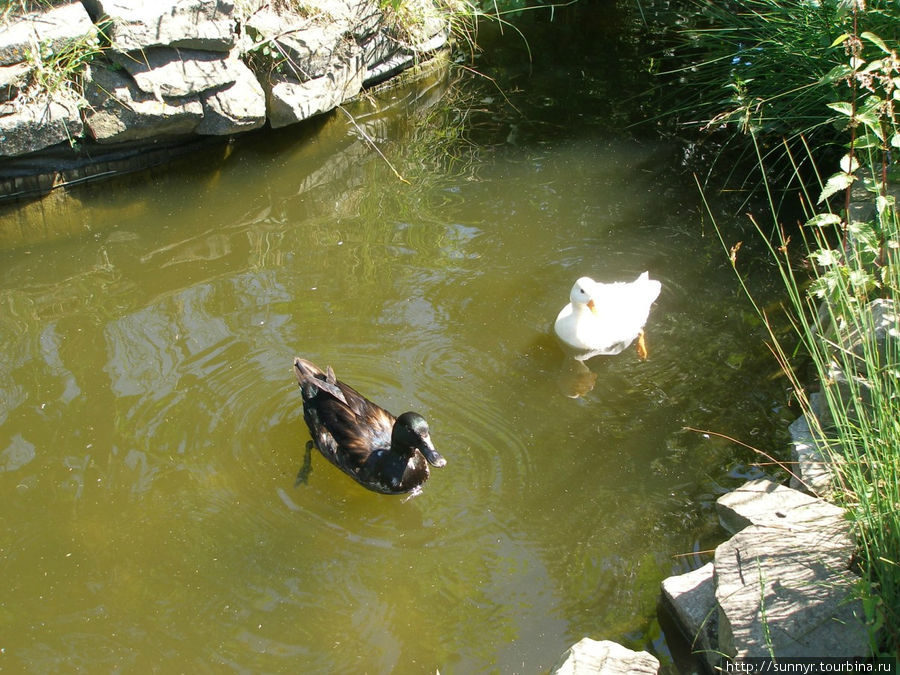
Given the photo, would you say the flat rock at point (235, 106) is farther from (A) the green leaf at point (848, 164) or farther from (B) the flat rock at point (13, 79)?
(A) the green leaf at point (848, 164)

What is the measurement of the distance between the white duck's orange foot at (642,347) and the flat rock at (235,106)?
11.5 ft

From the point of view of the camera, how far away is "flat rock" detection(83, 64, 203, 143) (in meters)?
6.33

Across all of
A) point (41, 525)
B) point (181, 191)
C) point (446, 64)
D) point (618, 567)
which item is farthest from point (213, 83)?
point (618, 567)

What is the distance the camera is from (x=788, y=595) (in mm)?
3127

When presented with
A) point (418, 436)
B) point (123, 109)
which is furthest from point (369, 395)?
point (123, 109)

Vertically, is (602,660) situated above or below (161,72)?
below

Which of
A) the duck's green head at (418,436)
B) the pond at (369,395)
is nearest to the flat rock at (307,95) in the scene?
the pond at (369,395)

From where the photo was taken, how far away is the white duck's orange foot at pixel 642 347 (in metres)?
5.25

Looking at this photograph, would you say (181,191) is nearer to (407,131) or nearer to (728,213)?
(407,131)

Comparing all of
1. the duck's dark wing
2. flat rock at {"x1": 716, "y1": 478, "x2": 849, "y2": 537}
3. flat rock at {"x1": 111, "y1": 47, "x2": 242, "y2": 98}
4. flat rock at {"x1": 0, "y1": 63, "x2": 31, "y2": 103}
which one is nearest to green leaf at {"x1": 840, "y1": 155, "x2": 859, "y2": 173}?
flat rock at {"x1": 716, "y1": 478, "x2": 849, "y2": 537}

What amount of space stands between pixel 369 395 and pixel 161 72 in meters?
3.23

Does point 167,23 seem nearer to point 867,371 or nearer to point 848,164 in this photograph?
point 848,164

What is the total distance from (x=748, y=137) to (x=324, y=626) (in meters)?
5.36

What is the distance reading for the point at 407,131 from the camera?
762 cm
